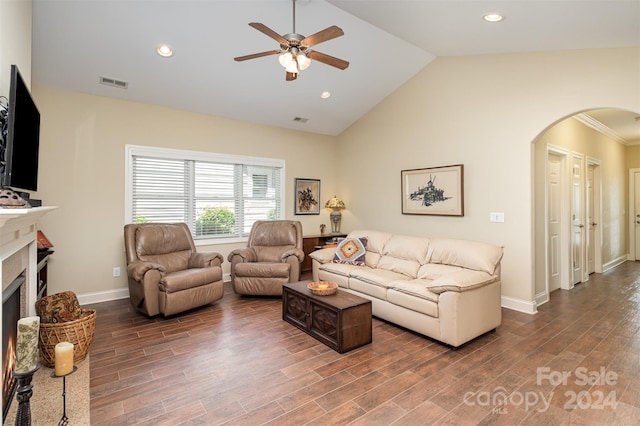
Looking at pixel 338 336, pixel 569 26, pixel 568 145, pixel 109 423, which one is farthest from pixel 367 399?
pixel 568 145

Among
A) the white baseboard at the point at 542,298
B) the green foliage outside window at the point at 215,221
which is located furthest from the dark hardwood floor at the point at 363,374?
the green foliage outside window at the point at 215,221

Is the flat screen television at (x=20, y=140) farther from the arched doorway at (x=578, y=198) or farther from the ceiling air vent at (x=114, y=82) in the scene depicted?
the arched doorway at (x=578, y=198)

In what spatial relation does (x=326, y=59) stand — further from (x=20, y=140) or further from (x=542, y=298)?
(x=542, y=298)

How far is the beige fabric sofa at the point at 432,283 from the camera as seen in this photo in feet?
9.76

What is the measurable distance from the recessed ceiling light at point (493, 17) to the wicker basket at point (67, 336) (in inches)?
173

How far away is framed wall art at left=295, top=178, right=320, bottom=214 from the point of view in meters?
6.25

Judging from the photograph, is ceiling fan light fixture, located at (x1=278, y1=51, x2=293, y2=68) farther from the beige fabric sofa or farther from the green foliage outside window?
the green foliage outside window

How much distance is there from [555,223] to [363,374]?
416cm

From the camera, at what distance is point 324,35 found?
255 centimetres

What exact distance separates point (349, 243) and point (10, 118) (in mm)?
3725

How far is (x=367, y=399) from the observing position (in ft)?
7.23

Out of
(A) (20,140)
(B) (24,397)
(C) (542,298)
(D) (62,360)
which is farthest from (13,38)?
(C) (542,298)

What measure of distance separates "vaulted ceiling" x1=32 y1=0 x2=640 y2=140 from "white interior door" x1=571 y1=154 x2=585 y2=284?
254 cm

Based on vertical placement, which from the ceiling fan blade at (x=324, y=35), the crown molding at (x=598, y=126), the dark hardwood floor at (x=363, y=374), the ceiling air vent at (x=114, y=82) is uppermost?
the ceiling air vent at (x=114, y=82)
